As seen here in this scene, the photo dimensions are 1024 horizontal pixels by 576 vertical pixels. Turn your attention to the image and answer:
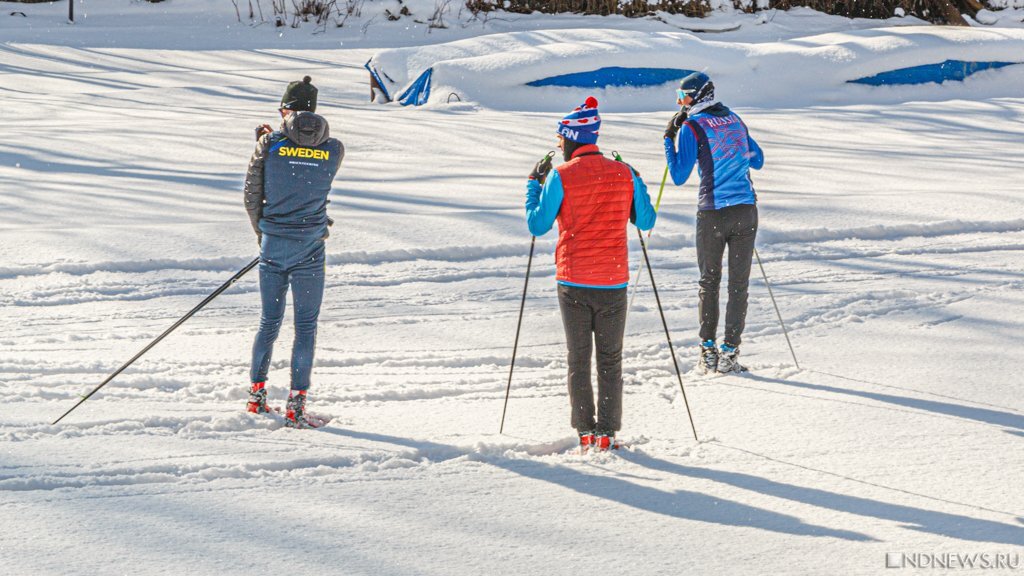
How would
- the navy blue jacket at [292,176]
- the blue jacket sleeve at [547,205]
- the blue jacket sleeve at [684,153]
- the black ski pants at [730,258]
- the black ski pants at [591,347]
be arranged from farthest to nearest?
the black ski pants at [730,258] → the blue jacket sleeve at [684,153] → the navy blue jacket at [292,176] → the black ski pants at [591,347] → the blue jacket sleeve at [547,205]

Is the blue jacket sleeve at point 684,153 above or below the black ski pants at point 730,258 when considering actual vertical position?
above

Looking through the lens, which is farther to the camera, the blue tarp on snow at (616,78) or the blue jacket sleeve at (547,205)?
the blue tarp on snow at (616,78)

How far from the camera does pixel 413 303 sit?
6.94 m

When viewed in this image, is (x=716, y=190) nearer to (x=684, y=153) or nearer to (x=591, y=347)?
(x=684, y=153)

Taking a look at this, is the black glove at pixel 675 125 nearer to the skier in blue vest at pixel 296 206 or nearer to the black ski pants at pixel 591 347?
the black ski pants at pixel 591 347

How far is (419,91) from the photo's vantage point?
581 inches

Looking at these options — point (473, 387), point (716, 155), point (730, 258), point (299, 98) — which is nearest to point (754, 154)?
point (716, 155)

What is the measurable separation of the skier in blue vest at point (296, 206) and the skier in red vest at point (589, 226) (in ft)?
3.23

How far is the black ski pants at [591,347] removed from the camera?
443cm

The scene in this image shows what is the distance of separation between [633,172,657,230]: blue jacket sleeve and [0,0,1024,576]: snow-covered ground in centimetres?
104

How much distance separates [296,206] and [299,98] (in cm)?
49

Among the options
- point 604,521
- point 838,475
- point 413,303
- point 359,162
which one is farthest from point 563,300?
point 359,162

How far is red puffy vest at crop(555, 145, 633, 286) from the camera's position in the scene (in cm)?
435

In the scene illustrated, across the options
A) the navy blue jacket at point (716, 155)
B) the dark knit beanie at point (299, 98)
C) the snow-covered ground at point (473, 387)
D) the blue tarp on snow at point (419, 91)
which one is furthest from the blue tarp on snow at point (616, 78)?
the dark knit beanie at point (299, 98)
